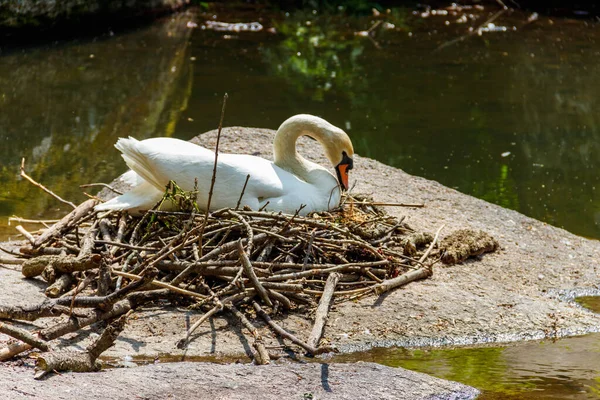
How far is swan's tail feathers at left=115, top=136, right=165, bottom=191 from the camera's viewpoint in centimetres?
712

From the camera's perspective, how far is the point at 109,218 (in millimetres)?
7383

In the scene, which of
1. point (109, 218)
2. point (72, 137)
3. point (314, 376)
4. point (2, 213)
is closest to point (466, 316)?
point (314, 376)

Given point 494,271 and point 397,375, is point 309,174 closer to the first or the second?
point 494,271

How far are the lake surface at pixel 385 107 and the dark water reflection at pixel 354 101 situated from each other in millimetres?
34

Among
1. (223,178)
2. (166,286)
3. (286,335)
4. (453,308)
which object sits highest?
(223,178)

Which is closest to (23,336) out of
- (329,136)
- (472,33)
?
(329,136)

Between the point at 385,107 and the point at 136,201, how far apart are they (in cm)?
856

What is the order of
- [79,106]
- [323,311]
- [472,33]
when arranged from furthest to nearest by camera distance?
[472,33] → [79,106] → [323,311]

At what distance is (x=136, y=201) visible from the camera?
725 centimetres

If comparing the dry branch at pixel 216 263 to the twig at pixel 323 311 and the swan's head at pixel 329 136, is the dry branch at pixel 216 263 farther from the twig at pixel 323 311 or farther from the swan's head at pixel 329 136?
the swan's head at pixel 329 136

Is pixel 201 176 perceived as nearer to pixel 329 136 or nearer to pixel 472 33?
pixel 329 136

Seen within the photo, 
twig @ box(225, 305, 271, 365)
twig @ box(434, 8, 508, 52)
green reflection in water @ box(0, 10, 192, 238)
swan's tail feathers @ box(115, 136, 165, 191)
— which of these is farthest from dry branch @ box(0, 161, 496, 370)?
twig @ box(434, 8, 508, 52)

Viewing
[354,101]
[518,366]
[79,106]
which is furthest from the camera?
[354,101]

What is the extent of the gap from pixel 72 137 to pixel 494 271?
24.4ft
